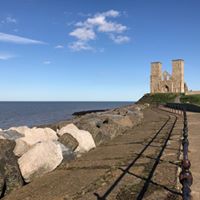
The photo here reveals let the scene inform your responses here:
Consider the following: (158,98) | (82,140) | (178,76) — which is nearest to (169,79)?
(178,76)

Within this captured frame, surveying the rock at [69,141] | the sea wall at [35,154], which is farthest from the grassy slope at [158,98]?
the rock at [69,141]

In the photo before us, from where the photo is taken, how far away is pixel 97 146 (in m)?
10.9

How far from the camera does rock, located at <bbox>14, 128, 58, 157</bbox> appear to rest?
7.89m

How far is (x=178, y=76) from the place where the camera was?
88125mm

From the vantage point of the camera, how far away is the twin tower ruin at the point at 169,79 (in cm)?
8781

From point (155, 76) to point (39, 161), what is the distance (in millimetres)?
85284

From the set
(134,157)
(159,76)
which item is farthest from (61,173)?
(159,76)

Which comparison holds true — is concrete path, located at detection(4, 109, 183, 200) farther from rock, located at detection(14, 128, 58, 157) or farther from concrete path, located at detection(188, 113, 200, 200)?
rock, located at detection(14, 128, 58, 157)

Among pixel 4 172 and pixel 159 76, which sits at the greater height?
pixel 159 76

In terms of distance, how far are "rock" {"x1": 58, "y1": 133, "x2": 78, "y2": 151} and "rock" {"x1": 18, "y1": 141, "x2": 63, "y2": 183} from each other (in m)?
1.54

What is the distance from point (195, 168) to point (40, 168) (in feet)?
10.9

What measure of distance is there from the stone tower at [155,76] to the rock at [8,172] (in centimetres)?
8546

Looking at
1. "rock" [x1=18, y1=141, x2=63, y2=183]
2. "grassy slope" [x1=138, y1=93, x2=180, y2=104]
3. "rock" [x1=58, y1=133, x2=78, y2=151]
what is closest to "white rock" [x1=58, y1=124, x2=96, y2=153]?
"rock" [x1=58, y1=133, x2=78, y2=151]

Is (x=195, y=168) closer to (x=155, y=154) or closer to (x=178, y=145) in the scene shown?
(x=155, y=154)
